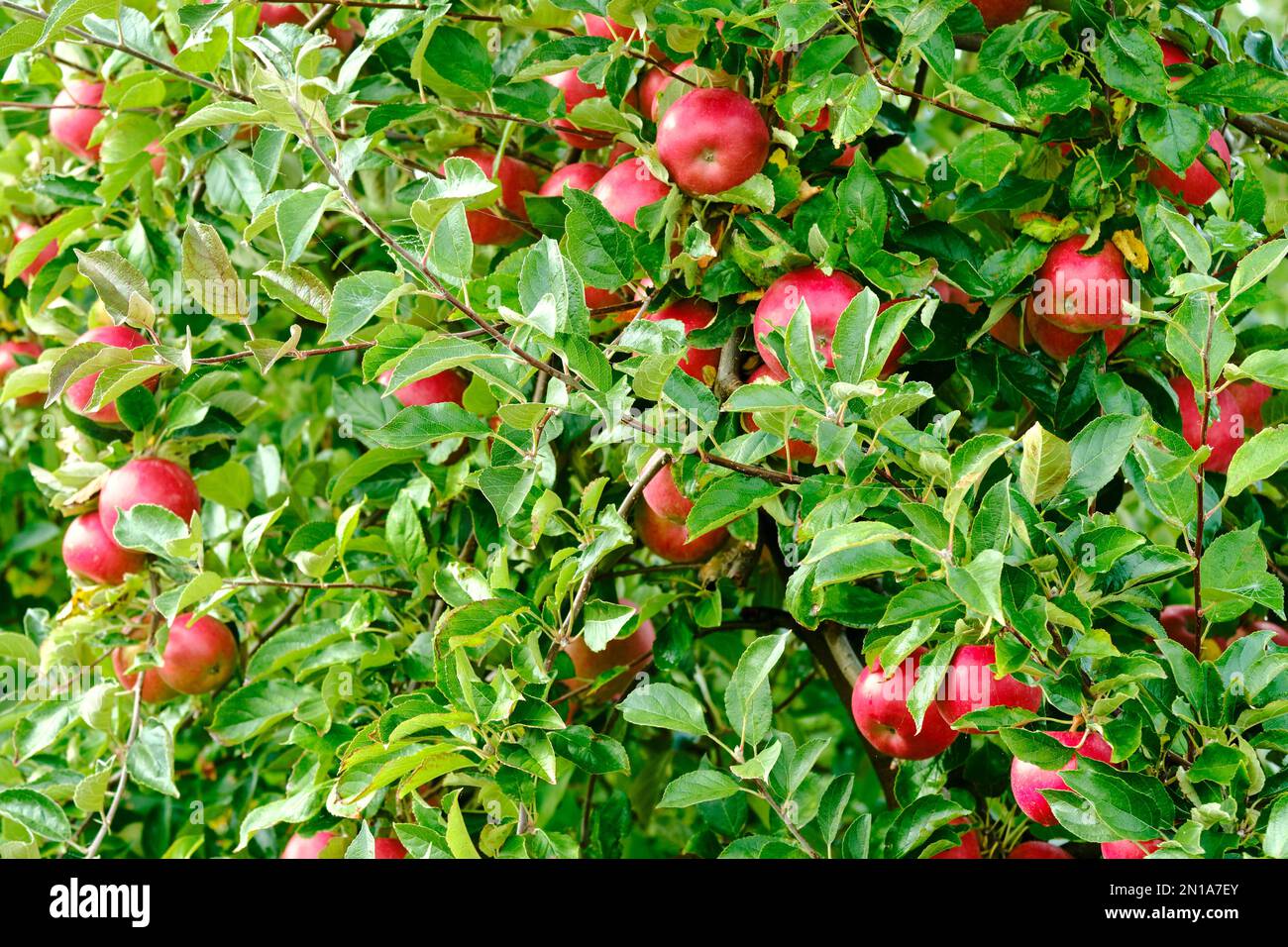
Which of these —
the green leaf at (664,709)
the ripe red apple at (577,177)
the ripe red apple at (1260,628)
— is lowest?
the green leaf at (664,709)

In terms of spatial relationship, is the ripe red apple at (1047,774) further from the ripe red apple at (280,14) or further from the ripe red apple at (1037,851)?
the ripe red apple at (280,14)

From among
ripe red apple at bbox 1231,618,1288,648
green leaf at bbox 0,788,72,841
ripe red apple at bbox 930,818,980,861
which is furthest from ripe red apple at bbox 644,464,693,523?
green leaf at bbox 0,788,72,841

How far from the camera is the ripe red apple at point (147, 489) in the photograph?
1.31 metres

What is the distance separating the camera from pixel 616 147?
1187 mm

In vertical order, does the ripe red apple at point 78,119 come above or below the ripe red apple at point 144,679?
above

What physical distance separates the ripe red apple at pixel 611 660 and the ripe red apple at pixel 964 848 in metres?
0.35

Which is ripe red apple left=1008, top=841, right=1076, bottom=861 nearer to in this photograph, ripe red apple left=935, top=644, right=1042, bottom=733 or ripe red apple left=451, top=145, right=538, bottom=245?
Result: ripe red apple left=935, top=644, right=1042, bottom=733

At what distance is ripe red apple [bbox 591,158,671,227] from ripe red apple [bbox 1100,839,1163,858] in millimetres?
607

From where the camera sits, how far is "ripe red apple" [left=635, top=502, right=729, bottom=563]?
48.3 inches

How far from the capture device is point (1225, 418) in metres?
1.09

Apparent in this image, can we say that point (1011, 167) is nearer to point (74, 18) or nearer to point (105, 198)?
point (74, 18)

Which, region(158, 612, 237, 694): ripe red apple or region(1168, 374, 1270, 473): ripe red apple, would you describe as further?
region(158, 612, 237, 694): ripe red apple

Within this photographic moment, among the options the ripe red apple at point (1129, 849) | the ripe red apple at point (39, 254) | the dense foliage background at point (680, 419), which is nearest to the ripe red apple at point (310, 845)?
the dense foliage background at point (680, 419)

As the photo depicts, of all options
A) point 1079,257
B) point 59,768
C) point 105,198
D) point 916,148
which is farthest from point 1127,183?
point 59,768
